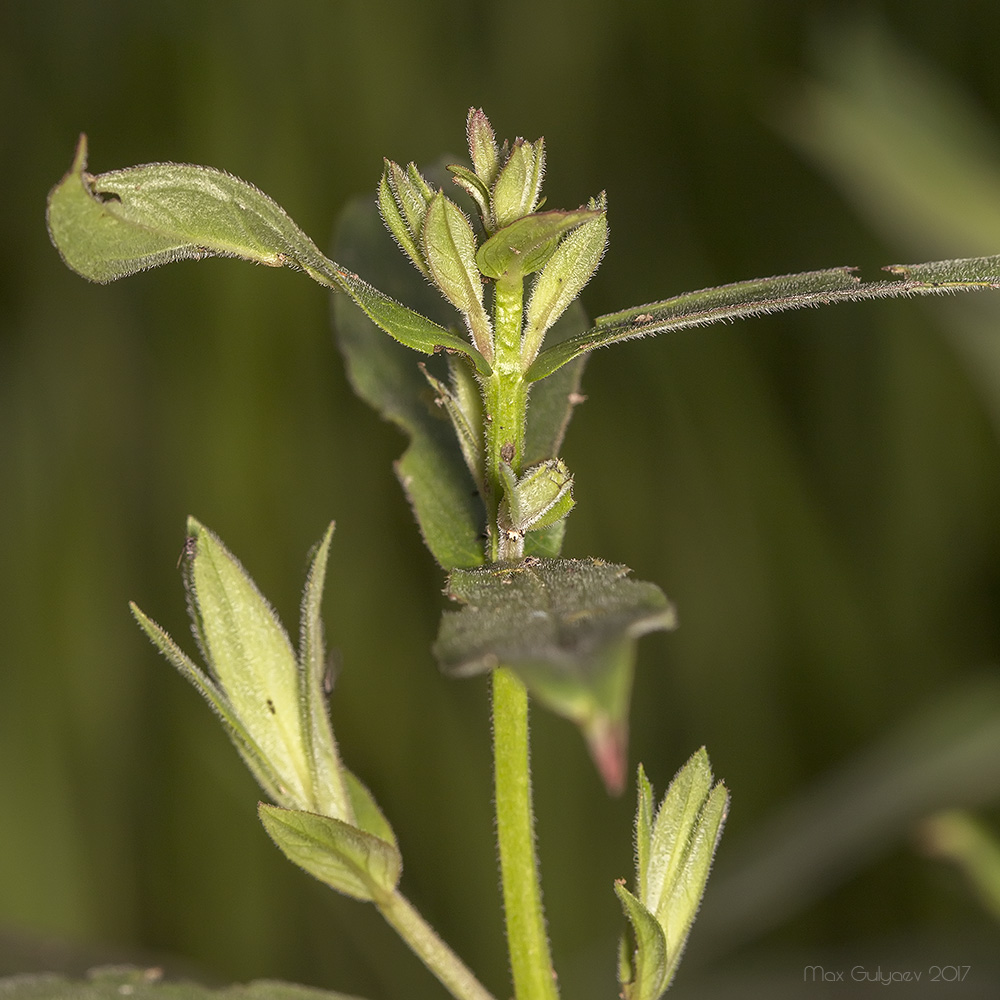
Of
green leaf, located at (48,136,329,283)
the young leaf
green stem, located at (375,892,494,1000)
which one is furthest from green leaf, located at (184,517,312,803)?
Answer: green leaf, located at (48,136,329,283)

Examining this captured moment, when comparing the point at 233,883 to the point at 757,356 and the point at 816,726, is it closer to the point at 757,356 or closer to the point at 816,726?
the point at 816,726

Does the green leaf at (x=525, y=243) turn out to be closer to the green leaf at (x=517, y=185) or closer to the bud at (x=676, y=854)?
the green leaf at (x=517, y=185)

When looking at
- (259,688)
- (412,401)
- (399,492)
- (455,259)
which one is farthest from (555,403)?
(399,492)

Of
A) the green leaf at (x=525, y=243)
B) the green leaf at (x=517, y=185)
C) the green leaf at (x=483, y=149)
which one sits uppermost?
the green leaf at (x=483, y=149)

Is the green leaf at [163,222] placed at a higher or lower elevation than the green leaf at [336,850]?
higher

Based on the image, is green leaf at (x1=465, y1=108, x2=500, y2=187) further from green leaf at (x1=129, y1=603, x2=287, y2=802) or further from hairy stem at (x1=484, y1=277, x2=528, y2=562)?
green leaf at (x1=129, y1=603, x2=287, y2=802)

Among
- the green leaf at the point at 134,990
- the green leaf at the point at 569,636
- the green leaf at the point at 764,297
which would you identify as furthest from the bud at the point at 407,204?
the green leaf at the point at 134,990

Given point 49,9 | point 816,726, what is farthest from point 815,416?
point 49,9
